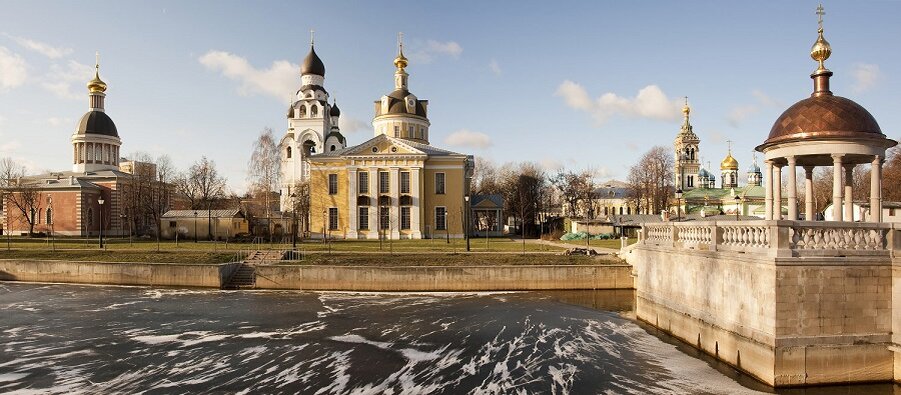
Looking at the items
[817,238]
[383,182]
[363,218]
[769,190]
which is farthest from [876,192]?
[363,218]

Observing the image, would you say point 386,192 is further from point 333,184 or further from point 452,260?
point 452,260

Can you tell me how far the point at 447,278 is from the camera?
31.8 meters

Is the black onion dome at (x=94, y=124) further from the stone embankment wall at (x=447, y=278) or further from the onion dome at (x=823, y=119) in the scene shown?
the onion dome at (x=823, y=119)

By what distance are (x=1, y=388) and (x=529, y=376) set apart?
1317 cm

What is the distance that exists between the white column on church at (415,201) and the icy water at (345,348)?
26.1 metres

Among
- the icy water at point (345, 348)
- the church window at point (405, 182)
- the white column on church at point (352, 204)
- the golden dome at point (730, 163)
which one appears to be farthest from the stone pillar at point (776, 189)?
the golden dome at point (730, 163)

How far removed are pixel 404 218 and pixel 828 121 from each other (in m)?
42.0

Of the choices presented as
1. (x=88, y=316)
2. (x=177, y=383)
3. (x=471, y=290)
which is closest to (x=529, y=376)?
(x=177, y=383)

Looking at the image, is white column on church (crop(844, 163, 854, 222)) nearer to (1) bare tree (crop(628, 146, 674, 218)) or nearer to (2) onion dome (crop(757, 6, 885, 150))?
(2) onion dome (crop(757, 6, 885, 150))

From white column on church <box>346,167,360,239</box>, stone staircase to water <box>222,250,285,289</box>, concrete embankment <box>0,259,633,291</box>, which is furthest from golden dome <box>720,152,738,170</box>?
stone staircase to water <box>222,250,285,289</box>

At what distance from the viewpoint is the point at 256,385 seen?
47.4 ft

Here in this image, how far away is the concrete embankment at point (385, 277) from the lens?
104 ft

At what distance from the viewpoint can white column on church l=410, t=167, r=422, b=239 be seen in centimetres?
5453

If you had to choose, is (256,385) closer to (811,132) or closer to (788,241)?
(788,241)
